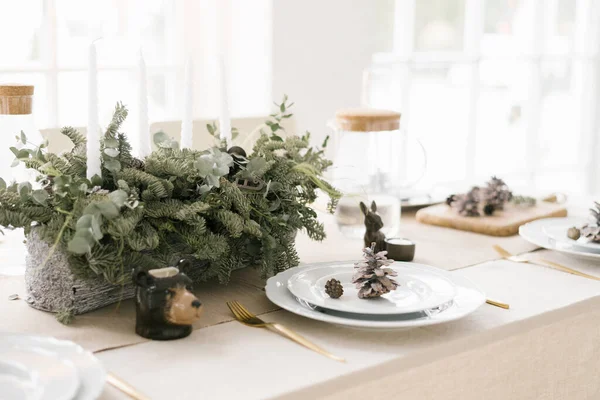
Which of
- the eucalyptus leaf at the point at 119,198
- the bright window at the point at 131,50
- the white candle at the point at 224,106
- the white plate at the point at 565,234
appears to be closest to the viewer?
the eucalyptus leaf at the point at 119,198

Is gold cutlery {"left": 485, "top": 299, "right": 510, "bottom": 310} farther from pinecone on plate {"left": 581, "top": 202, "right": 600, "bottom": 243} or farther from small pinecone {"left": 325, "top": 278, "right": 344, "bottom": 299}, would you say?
pinecone on plate {"left": 581, "top": 202, "right": 600, "bottom": 243}

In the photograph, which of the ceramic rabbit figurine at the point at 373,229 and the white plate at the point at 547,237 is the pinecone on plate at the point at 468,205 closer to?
the white plate at the point at 547,237

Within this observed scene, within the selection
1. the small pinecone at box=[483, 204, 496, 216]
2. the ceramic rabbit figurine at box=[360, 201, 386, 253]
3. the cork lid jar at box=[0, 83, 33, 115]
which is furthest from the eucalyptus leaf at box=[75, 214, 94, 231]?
the small pinecone at box=[483, 204, 496, 216]

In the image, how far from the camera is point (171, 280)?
86 cm

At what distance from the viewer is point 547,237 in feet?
4.47

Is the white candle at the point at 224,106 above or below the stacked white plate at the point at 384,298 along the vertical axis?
above

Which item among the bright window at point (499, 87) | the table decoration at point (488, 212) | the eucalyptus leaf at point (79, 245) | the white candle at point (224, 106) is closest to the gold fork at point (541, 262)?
the table decoration at point (488, 212)

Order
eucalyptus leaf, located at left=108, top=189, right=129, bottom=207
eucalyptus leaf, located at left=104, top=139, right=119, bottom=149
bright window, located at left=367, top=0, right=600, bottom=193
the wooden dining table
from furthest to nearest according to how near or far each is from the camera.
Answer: bright window, located at left=367, top=0, right=600, bottom=193, eucalyptus leaf, located at left=104, top=139, right=119, bottom=149, eucalyptus leaf, located at left=108, top=189, right=129, bottom=207, the wooden dining table

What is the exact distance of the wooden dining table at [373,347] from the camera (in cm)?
79

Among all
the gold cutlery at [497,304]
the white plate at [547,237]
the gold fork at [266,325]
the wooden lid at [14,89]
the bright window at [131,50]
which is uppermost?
the bright window at [131,50]

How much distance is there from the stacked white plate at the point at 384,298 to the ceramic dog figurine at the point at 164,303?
0.13m

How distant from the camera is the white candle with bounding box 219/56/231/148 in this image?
1.18 metres

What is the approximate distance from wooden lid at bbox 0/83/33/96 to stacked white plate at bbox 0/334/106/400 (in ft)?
1.44

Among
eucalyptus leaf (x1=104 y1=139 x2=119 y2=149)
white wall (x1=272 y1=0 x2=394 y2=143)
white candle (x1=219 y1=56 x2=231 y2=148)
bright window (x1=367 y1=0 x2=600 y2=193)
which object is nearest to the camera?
eucalyptus leaf (x1=104 y1=139 x2=119 y2=149)
